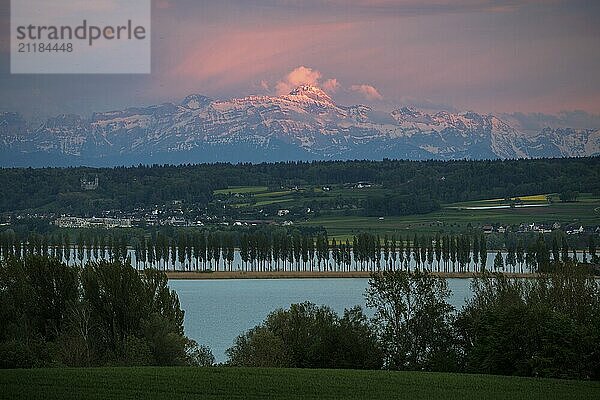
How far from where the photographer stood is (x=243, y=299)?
7244cm

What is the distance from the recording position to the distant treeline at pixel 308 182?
535 feet

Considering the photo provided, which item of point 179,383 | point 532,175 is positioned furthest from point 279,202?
point 179,383

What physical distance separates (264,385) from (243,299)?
45.2m

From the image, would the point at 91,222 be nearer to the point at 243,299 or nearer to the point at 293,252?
the point at 293,252

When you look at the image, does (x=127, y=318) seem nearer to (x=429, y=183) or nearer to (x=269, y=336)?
(x=269, y=336)

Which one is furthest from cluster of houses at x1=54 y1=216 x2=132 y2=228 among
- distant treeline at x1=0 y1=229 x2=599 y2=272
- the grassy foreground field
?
the grassy foreground field

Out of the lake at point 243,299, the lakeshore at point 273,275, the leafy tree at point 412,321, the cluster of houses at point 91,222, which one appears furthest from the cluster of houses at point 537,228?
the leafy tree at point 412,321

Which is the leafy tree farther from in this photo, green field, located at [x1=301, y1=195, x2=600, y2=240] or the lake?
green field, located at [x1=301, y1=195, x2=600, y2=240]

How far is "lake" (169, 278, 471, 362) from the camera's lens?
5344cm

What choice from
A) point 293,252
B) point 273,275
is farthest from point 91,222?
point 273,275

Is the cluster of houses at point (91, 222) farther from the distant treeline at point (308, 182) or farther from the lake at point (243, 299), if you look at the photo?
the lake at point (243, 299)

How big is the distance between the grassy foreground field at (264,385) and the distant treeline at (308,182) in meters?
122

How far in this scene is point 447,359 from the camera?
116 ft

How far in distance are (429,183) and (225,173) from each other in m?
41.0
